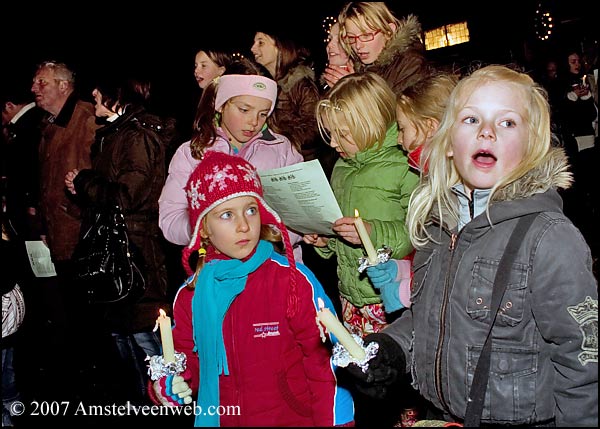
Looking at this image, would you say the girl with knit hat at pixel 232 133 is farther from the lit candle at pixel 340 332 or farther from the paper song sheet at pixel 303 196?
the lit candle at pixel 340 332

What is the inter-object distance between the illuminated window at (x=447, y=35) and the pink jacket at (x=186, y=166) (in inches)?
418

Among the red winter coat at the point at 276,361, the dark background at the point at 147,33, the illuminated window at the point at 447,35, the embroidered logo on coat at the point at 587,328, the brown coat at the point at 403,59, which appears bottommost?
the red winter coat at the point at 276,361

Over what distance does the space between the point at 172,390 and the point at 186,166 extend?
1.51m

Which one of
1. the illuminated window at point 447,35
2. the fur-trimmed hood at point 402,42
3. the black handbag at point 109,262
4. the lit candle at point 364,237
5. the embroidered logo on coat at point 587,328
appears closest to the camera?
the embroidered logo on coat at point 587,328

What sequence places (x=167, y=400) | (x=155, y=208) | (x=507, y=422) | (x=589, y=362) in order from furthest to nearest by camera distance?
(x=155, y=208) < (x=167, y=400) < (x=507, y=422) < (x=589, y=362)

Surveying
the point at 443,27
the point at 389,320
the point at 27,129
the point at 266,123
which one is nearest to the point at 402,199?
the point at 389,320

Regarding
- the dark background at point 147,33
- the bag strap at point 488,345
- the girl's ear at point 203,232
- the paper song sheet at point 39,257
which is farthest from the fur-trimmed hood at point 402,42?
the dark background at point 147,33

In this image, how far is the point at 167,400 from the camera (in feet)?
8.00

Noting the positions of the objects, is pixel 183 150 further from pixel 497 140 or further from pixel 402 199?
pixel 497 140

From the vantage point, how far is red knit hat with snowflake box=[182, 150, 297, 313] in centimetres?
270

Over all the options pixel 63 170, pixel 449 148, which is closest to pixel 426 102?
pixel 449 148

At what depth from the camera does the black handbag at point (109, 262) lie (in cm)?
379

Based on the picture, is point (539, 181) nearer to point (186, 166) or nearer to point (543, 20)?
point (186, 166)

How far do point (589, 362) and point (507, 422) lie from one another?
299 mm
